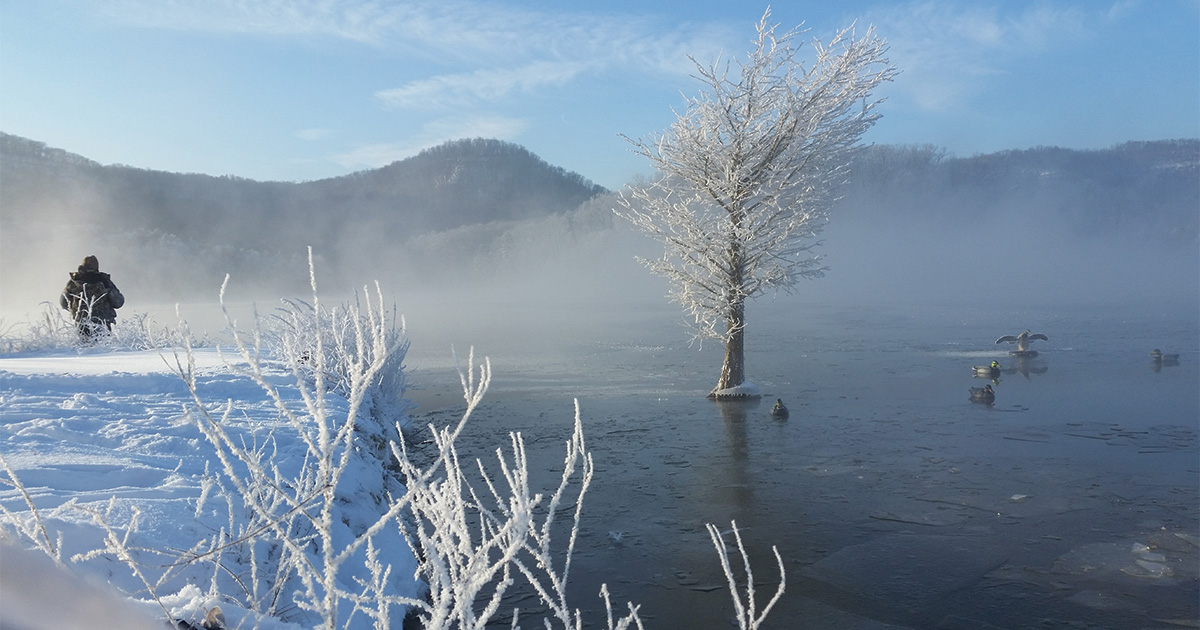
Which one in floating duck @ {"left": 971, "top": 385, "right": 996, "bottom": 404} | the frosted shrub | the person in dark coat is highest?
the person in dark coat

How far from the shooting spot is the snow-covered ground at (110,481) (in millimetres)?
705

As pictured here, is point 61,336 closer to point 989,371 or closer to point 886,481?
point 886,481

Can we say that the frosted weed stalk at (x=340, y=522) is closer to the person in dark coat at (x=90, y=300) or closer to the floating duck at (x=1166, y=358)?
the person in dark coat at (x=90, y=300)

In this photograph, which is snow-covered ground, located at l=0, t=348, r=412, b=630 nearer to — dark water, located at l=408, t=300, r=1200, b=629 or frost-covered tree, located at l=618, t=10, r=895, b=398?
dark water, located at l=408, t=300, r=1200, b=629

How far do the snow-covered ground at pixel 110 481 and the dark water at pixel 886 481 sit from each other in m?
3.27

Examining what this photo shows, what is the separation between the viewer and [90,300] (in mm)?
13641

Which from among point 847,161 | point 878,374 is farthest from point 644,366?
point 847,161

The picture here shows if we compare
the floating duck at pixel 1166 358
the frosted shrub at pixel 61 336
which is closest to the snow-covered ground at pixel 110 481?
the frosted shrub at pixel 61 336

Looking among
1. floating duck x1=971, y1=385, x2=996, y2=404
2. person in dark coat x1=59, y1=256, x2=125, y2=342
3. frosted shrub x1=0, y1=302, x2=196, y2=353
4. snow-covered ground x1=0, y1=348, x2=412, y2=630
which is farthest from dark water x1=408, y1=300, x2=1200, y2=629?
person in dark coat x1=59, y1=256, x2=125, y2=342

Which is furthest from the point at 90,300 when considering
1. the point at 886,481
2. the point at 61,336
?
the point at 886,481

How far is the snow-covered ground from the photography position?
0.71 meters

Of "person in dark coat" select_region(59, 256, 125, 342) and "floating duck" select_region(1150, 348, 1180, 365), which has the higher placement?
"person in dark coat" select_region(59, 256, 125, 342)

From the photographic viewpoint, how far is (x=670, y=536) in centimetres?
736

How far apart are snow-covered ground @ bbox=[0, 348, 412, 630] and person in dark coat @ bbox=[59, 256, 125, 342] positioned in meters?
6.38
